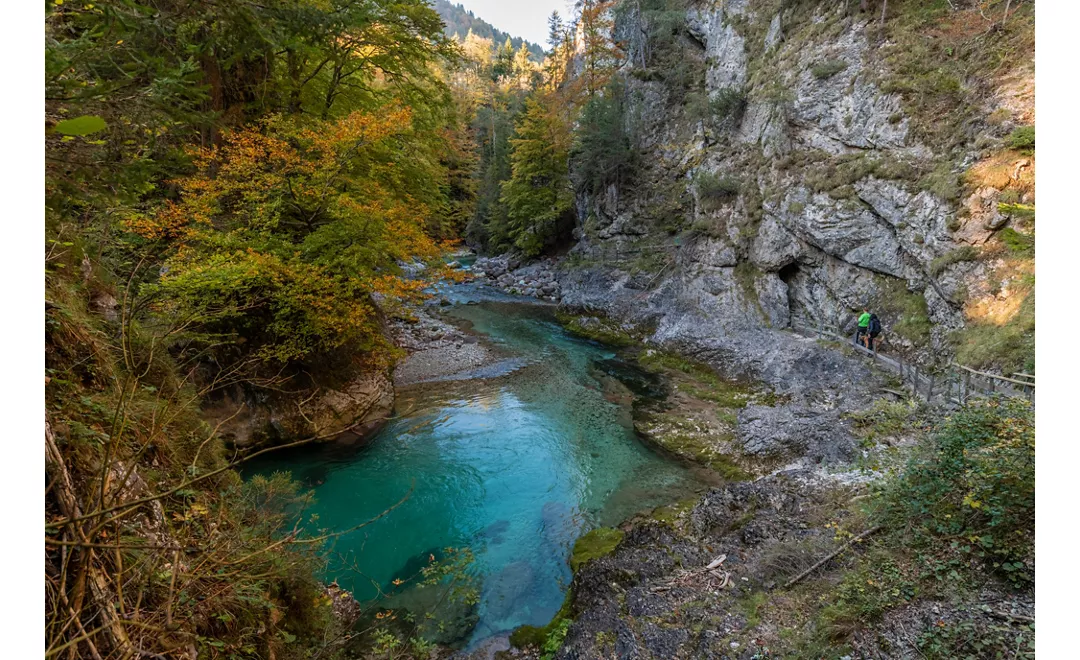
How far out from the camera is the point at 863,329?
44.6 ft

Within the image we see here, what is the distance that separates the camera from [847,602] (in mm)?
4984

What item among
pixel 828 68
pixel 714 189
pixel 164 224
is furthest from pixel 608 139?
pixel 164 224

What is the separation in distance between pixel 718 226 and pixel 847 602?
1718 centimetres

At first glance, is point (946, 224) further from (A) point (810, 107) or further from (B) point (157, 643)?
(B) point (157, 643)

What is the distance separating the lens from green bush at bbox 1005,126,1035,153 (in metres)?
10.8

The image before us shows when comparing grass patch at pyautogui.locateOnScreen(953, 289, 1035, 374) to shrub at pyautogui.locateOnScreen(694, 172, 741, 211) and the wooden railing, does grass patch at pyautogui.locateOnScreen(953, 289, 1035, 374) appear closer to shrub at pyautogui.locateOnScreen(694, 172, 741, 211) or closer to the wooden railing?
the wooden railing

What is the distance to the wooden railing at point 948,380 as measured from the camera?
27.6 feet

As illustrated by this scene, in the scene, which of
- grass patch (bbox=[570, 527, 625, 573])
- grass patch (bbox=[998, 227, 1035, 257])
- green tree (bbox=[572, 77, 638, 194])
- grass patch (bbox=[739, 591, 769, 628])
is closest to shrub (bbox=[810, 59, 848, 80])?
grass patch (bbox=[998, 227, 1035, 257])

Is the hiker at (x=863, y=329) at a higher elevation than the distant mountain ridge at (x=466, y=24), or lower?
lower

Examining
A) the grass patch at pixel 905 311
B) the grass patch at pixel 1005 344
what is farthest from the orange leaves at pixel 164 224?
the grass patch at pixel 905 311

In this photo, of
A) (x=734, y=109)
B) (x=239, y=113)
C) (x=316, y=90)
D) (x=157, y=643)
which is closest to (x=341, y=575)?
(x=157, y=643)

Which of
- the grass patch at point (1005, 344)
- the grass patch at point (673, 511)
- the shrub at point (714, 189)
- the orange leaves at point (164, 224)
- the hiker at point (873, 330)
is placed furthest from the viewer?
the shrub at point (714, 189)

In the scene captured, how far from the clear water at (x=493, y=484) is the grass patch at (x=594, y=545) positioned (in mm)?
213

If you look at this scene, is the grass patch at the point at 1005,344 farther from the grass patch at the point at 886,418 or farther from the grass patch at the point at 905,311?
the grass patch at the point at 886,418
